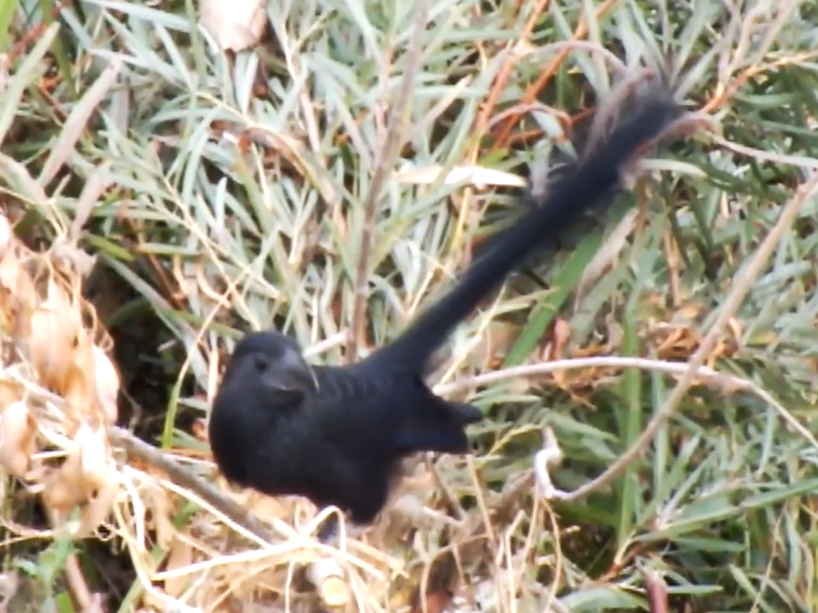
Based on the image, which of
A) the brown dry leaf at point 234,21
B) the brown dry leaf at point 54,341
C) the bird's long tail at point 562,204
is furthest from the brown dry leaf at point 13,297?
the brown dry leaf at point 234,21

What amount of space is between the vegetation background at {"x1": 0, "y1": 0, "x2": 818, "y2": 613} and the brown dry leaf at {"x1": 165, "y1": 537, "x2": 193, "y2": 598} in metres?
0.13

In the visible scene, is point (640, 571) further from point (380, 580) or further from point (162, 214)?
point (162, 214)

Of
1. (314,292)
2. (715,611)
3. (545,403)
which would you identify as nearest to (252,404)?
(314,292)

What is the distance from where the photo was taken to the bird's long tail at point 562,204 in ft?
3.94

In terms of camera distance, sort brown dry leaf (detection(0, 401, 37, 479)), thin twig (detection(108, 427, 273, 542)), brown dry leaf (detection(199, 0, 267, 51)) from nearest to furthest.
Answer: brown dry leaf (detection(0, 401, 37, 479)), thin twig (detection(108, 427, 273, 542)), brown dry leaf (detection(199, 0, 267, 51))

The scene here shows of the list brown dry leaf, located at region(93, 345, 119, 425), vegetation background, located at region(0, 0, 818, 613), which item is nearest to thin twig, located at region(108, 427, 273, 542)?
brown dry leaf, located at region(93, 345, 119, 425)

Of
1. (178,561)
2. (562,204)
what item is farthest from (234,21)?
(178,561)

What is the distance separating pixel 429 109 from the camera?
57.6 inches

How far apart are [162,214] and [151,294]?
2.4 inches

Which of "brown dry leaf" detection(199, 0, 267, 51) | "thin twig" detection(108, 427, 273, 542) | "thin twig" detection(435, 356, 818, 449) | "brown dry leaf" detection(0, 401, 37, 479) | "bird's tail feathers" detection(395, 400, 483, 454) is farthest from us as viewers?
"brown dry leaf" detection(199, 0, 267, 51)

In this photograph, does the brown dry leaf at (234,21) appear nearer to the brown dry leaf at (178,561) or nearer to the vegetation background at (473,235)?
the vegetation background at (473,235)

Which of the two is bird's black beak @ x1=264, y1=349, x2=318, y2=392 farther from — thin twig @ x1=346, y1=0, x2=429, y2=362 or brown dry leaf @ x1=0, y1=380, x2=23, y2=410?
brown dry leaf @ x1=0, y1=380, x2=23, y2=410

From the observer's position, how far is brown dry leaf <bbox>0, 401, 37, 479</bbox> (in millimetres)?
970

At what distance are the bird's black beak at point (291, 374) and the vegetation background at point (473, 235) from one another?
5cm
